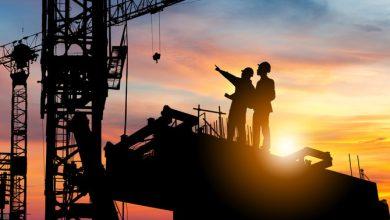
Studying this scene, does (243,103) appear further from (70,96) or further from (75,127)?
(70,96)

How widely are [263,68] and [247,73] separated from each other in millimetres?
395

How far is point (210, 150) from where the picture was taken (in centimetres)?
895

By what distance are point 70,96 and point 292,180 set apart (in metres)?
16.5

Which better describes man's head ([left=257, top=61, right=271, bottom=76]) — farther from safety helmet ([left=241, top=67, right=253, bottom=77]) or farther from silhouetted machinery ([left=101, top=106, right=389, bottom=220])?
silhouetted machinery ([left=101, top=106, right=389, bottom=220])

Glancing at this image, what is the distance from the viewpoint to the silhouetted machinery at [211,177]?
28.7ft

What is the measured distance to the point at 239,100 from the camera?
10680 mm

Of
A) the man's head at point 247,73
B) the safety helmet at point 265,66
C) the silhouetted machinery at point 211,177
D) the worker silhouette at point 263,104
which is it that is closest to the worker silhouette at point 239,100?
the man's head at point 247,73

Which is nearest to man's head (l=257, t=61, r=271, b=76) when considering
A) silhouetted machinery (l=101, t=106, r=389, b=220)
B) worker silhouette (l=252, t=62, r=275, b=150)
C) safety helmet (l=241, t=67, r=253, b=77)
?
worker silhouette (l=252, t=62, r=275, b=150)

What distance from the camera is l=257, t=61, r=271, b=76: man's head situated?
10310 millimetres

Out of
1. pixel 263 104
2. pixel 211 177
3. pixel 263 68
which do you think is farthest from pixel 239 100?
pixel 211 177

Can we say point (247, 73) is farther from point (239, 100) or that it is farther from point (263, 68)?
point (239, 100)

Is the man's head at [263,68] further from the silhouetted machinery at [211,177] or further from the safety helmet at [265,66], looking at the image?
the silhouetted machinery at [211,177]

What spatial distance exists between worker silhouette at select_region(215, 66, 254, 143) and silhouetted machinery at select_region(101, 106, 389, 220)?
41.7 inches

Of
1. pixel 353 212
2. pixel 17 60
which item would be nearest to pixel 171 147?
pixel 353 212
